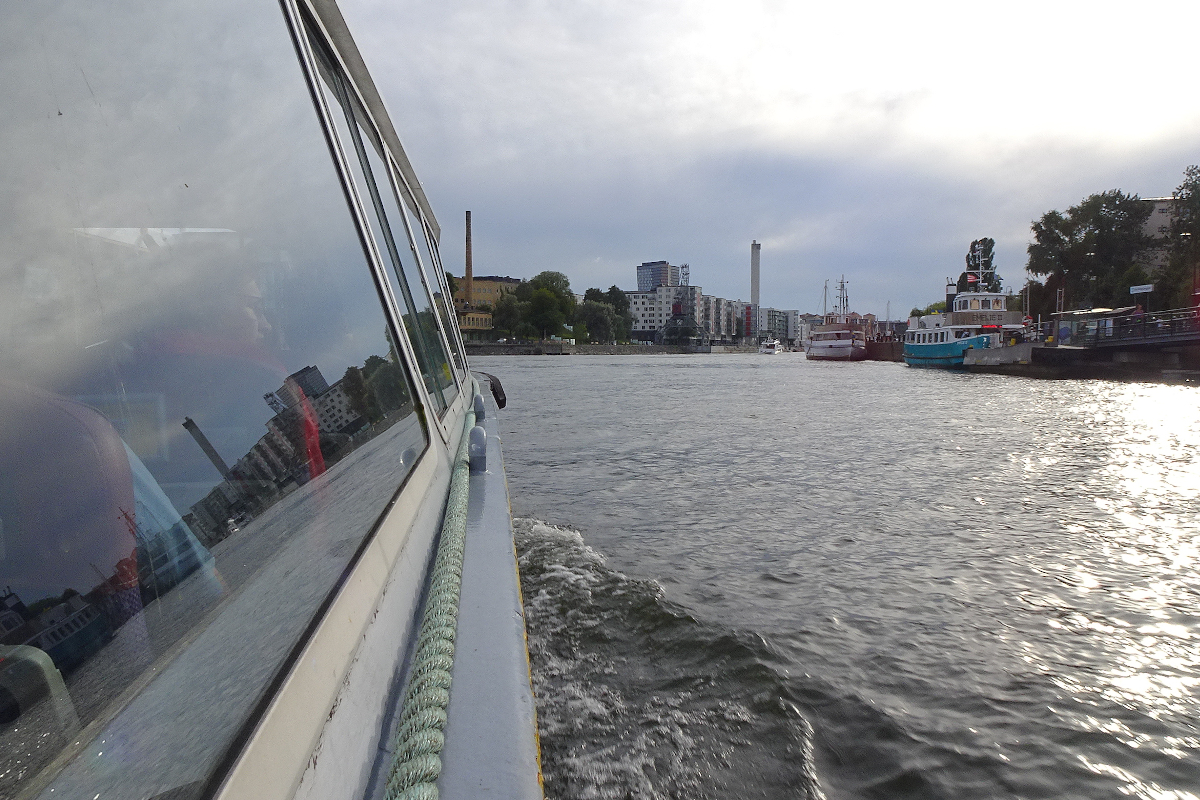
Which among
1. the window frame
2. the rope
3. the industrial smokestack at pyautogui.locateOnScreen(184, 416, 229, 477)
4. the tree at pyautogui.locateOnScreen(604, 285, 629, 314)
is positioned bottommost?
the rope

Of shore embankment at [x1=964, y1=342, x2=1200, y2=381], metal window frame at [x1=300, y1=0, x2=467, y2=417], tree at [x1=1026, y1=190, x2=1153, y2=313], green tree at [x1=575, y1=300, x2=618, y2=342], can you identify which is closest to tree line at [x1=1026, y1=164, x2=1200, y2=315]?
tree at [x1=1026, y1=190, x2=1153, y2=313]

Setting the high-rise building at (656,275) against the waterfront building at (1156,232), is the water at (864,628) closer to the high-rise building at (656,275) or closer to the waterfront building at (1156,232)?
the waterfront building at (1156,232)

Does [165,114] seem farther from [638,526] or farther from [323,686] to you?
[638,526]

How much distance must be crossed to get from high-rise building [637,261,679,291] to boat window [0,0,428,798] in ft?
554

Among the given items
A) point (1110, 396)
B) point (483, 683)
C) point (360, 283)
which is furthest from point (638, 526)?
point (1110, 396)

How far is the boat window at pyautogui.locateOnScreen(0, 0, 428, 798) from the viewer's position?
0.50 meters

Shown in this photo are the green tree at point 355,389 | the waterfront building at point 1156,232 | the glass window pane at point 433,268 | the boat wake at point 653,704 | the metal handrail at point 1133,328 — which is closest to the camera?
the green tree at point 355,389

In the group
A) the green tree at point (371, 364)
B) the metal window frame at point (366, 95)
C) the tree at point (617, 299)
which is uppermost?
the tree at point (617, 299)

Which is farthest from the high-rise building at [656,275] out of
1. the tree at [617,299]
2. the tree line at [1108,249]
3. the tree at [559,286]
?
the tree line at [1108,249]

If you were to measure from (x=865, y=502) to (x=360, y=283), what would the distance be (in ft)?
14.3

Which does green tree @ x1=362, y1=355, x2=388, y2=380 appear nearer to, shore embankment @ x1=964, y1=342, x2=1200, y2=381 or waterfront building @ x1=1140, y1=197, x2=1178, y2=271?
shore embankment @ x1=964, y1=342, x2=1200, y2=381

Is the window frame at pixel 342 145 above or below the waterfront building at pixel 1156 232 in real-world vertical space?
below

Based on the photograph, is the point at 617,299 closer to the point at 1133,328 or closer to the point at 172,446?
the point at 1133,328

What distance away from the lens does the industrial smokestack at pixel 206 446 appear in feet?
2.36
